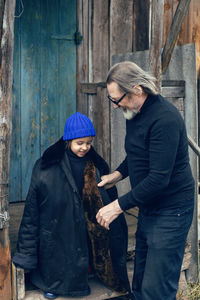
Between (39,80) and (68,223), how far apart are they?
201 cm

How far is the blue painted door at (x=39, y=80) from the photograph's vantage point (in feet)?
16.1

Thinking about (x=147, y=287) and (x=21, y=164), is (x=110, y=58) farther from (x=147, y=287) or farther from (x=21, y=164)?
(x=147, y=287)

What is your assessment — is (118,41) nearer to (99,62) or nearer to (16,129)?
(99,62)

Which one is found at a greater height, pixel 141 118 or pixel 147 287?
pixel 141 118

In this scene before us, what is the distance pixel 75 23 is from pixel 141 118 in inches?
99.3

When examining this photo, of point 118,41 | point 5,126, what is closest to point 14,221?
point 5,126

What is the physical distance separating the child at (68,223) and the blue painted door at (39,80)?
147cm

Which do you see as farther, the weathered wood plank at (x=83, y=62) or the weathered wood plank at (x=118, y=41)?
the weathered wood plank at (x=83, y=62)

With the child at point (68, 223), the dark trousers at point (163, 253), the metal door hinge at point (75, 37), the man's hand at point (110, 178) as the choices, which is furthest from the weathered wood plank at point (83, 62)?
the dark trousers at point (163, 253)

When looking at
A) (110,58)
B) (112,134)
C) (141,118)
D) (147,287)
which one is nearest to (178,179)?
(141,118)

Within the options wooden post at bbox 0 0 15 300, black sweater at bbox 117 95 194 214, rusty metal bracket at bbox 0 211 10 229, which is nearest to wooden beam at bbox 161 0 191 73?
black sweater at bbox 117 95 194 214

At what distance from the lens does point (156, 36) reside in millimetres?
3865

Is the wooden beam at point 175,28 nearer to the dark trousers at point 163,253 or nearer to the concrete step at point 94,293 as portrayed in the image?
the dark trousers at point 163,253

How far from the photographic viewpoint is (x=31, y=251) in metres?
3.51
